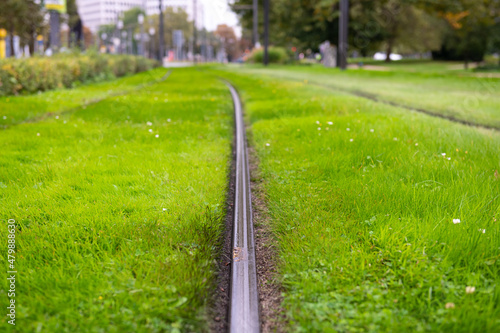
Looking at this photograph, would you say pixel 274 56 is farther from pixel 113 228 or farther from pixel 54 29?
pixel 113 228

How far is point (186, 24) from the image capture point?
120 meters

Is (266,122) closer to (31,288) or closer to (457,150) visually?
(457,150)

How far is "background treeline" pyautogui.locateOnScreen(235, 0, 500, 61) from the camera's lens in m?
28.5

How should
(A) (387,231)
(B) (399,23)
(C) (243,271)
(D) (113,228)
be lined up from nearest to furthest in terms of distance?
(C) (243,271)
(A) (387,231)
(D) (113,228)
(B) (399,23)

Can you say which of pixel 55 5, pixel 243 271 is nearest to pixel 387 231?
pixel 243 271

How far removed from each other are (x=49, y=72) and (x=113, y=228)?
11.9 m

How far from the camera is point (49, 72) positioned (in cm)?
1323

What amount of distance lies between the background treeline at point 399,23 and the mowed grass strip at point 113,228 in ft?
90.1

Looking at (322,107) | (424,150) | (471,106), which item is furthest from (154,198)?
(471,106)

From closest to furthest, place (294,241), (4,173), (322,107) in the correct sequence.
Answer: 1. (294,241)
2. (4,173)
3. (322,107)

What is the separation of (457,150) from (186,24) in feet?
403

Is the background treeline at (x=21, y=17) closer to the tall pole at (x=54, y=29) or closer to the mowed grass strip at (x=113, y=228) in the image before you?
the tall pole at (x=54, y=29)

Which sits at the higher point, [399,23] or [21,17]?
[399,23]

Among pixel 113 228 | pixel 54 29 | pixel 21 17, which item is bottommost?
pixel 113 228
